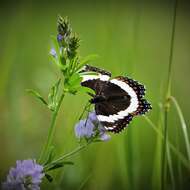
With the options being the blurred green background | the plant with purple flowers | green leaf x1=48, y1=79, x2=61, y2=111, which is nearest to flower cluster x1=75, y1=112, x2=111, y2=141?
the plant with purple flowers

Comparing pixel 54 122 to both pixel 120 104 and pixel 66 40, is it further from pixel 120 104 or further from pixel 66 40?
pixel 120 104

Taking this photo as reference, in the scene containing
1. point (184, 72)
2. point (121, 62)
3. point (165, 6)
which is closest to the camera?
point (121, 62)

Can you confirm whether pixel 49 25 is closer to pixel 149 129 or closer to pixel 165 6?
pixel 165 6

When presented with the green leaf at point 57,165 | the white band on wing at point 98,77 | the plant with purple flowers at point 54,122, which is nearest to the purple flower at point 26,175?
the plant with purple flowers at point 54,122

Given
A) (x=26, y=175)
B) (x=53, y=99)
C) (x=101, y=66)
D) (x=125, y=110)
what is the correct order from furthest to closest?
1. (x=101, y=66)
2. (x=125, y=110)
3. (x=53, y=99)
4. (x=26, y=175)

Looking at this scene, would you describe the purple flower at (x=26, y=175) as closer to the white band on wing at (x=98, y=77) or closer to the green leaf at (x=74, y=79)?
the green leaf at (x=74, y=79)

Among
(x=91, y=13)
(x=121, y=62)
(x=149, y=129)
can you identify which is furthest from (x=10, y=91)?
(x=91, y=13)

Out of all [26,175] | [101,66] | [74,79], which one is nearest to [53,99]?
[74,79]
